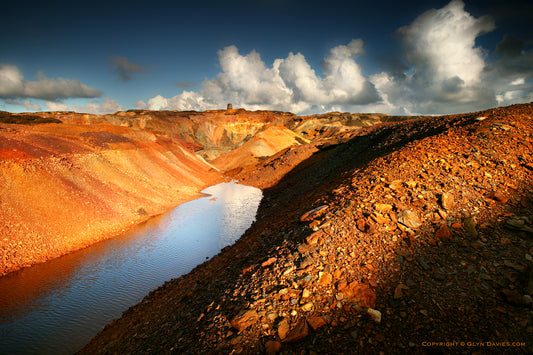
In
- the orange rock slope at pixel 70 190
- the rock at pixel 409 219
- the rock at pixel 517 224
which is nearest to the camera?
the rock at pixel 517 224

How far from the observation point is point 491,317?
3.93 m

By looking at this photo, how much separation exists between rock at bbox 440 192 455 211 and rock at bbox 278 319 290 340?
5.13 meters

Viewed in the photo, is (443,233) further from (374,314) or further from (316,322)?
(316,322)

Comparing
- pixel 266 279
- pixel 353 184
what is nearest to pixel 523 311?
pixel 266 279

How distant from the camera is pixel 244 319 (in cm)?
479

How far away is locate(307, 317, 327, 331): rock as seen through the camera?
169 inches

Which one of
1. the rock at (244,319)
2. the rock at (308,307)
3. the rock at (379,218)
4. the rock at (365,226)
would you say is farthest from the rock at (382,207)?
the rock at (244,319)

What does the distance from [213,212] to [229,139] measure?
2839 inches

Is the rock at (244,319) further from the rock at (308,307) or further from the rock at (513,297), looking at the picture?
the rock at (513,297)

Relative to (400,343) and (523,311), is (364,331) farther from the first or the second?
(523,311)

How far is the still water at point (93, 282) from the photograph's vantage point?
7.45m

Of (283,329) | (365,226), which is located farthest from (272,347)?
(365,226)

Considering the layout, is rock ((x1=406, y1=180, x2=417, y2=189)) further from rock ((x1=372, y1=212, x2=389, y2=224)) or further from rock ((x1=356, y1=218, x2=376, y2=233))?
rock ((x1=356, y1=218, x2=376, y2=233))

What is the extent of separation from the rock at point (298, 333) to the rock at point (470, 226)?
14.6 feet
